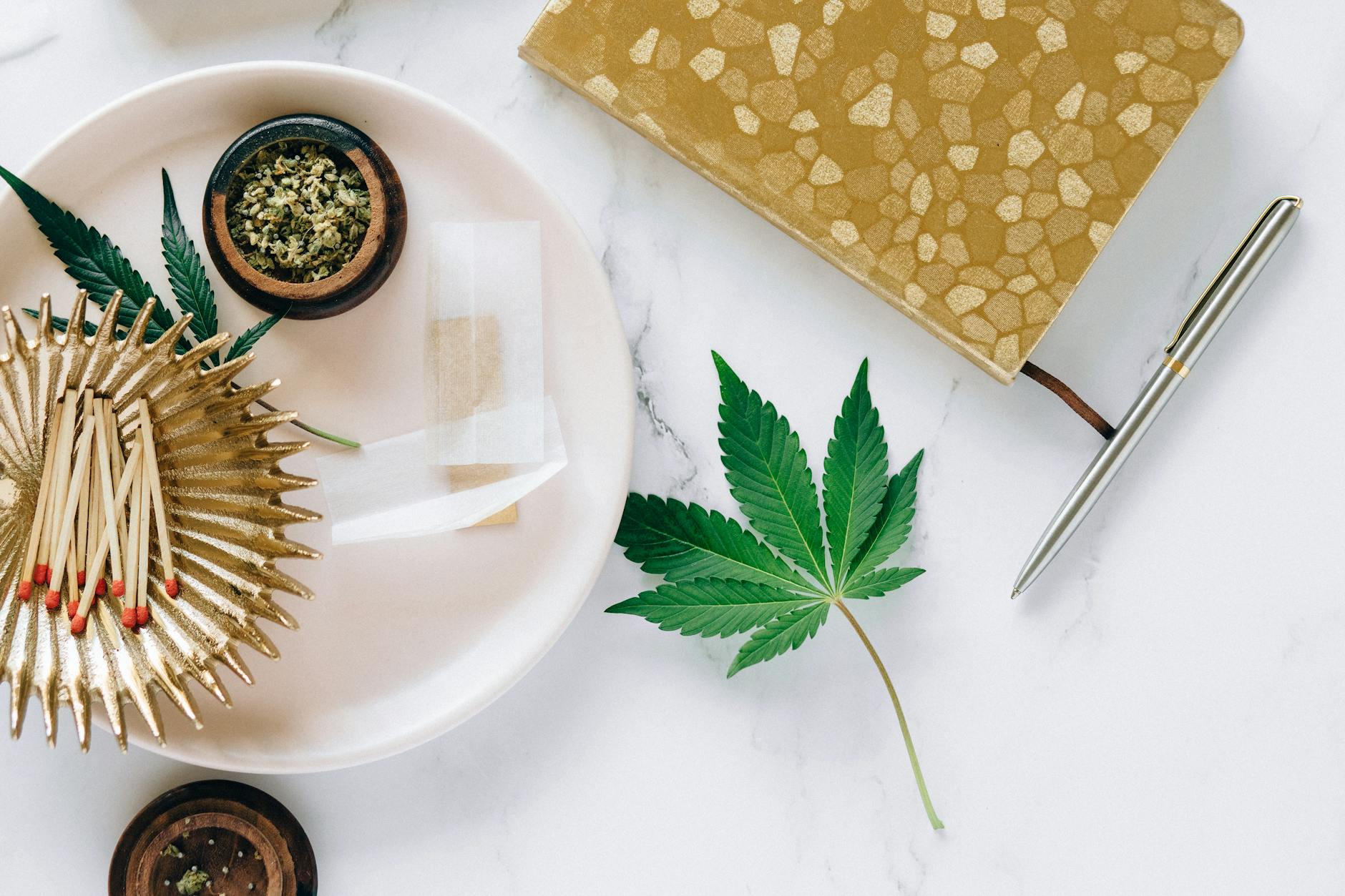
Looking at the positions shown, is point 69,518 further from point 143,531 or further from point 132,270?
point 132,270

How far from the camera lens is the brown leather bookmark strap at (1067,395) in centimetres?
75

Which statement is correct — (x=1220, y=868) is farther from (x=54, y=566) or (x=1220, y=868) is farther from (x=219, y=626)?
(x=54, y=566)

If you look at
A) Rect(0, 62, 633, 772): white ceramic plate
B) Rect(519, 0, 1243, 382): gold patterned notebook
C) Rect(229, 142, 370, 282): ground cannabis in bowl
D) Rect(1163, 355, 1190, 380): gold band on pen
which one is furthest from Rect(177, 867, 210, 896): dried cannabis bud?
Rect(1163, 355, 1190, 380): gold band on pen

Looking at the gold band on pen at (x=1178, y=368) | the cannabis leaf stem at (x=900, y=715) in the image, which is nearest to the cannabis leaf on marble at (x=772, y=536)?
the cannabis leaf stem at (x=900, y=715)

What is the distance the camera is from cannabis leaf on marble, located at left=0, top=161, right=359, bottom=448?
0.65 meters

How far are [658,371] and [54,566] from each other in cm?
46

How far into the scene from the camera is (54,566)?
1.85 feet

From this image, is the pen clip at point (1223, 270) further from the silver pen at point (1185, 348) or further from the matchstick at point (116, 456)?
the matchstick at point (116, 456)

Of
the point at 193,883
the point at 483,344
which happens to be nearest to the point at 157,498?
the point at 483,344

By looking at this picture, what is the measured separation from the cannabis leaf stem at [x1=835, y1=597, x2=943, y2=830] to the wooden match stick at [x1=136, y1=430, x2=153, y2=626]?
511 mm

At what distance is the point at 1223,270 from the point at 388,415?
0.71 meters

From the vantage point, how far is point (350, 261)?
0.65 metres

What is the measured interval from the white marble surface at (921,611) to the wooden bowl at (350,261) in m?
0.14

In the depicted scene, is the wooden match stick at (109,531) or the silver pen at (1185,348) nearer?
the wooden match stick at (109,531)
